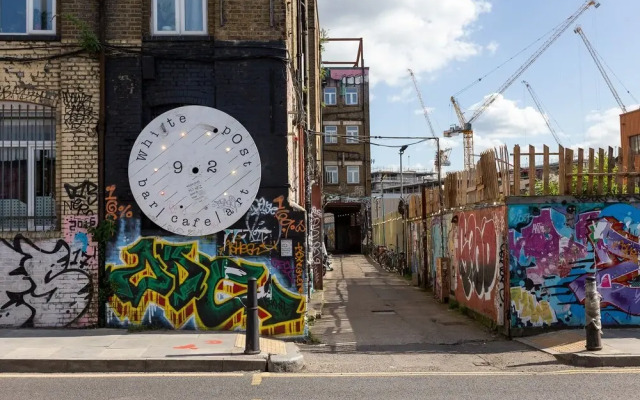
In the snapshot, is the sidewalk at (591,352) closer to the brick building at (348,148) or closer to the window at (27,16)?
the window at (27,16)

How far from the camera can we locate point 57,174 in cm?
1143

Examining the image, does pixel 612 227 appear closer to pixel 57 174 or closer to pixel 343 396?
pixel 343 396

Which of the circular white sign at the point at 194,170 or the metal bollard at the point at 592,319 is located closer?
the metal bollard at the point at 592,319

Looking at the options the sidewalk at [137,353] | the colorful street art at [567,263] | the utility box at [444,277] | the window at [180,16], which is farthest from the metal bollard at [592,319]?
the window at [180,16]

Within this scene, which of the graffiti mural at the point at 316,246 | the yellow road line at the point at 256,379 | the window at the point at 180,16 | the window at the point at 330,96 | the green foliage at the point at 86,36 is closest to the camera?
the yellow road line at the point at 256,379

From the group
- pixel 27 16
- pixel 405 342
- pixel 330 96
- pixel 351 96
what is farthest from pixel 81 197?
pixel 351 96

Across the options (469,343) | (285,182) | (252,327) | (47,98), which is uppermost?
(47,98)

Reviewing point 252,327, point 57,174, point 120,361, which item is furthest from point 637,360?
point 57,174

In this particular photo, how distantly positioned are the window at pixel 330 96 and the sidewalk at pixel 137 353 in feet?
161

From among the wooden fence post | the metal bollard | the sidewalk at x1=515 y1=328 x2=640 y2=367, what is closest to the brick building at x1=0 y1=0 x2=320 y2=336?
the wooden fence post

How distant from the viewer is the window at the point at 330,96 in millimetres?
58688

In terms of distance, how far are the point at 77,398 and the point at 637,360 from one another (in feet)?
23.9

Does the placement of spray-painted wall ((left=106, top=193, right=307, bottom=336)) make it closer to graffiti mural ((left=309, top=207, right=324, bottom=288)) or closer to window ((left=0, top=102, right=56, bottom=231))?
window ((left=0, top=102, right=56, bottom=231))

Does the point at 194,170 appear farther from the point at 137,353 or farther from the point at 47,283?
the point at 137,353
